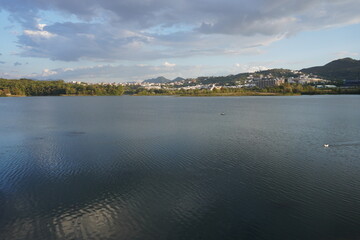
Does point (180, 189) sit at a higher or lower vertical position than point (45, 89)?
lower

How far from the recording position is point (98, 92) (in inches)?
6713

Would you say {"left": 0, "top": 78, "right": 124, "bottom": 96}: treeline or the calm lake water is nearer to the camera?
the calm lake water

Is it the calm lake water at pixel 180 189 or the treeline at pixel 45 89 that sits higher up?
the treeline at pixel 45 89

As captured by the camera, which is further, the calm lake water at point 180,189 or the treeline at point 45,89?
the treeline at point 45,89

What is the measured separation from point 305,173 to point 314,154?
4.65m

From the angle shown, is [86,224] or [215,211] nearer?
[86,224]

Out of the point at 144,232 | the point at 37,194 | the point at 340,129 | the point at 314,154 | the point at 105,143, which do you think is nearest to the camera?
the point at 144,232

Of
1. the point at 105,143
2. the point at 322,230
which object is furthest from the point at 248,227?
the point at 105,143

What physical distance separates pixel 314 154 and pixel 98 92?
547 ft

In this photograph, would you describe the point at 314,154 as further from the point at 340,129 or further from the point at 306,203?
the point at 340,129

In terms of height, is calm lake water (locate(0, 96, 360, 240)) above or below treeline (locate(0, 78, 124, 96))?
below

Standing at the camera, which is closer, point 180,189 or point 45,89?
point 180,189

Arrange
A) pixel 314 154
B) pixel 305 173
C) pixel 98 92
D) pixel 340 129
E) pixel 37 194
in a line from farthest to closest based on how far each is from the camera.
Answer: pixel 98 92 < pixel 340 129 < pixel 314 154 < pixel 305 173 < pixel 37 194

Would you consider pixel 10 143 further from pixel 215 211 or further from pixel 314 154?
pixel 314 154
